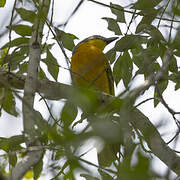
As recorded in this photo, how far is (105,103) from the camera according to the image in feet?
3.52

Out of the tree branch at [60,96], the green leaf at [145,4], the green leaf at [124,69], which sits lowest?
the tree branch at [60,96]

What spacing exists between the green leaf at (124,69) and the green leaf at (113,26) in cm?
17

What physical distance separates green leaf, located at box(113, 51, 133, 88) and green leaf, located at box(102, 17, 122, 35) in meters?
0.17

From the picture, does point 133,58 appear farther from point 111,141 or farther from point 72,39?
point 111,141

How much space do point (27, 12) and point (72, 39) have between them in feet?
1.68

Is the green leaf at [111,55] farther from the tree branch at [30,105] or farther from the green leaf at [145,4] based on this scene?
the tree branch at [30,105]

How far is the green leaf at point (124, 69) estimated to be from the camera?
2.55 m

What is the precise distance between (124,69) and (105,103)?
5.11 feet

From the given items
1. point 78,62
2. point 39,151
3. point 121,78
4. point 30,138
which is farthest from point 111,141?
point 78,62

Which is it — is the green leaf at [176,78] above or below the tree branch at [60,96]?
above

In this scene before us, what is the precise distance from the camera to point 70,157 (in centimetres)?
81

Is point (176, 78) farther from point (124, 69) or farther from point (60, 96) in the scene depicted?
point (124, 69)

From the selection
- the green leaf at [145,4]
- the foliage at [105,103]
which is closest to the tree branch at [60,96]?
the foliage at [105,103]


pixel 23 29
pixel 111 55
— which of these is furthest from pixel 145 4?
pixel 23 29
